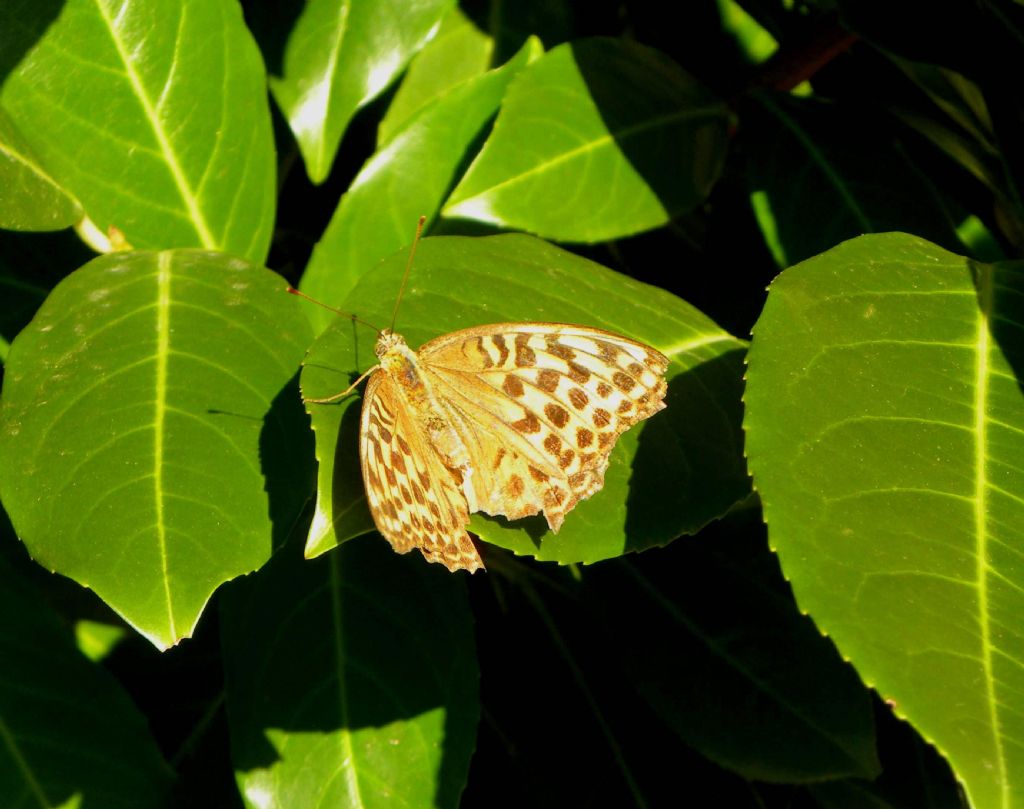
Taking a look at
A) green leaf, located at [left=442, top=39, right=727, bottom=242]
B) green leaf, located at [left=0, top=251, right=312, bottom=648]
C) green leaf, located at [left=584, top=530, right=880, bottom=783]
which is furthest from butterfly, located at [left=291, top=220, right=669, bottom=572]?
green leaf, located at [left=584, top=530, right=880, bottom=783]

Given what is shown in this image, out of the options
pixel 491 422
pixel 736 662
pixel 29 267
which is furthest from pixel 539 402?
pixel 29 267

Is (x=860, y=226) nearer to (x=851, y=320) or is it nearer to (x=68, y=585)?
(x=851, y=320)

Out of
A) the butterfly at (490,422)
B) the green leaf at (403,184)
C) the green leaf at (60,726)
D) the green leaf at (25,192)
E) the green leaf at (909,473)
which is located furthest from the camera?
the green leaf at (403,184)

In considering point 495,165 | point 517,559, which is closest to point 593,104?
point 495,165

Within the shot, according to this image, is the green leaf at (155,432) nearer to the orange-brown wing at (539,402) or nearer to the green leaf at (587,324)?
the green leaf at (587,324)

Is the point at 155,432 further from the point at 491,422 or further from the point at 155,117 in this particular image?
the point at 155,117

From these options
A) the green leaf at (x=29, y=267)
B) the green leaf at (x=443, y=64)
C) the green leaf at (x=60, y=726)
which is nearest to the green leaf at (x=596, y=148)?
the green leaf at (x=443, y=64)
